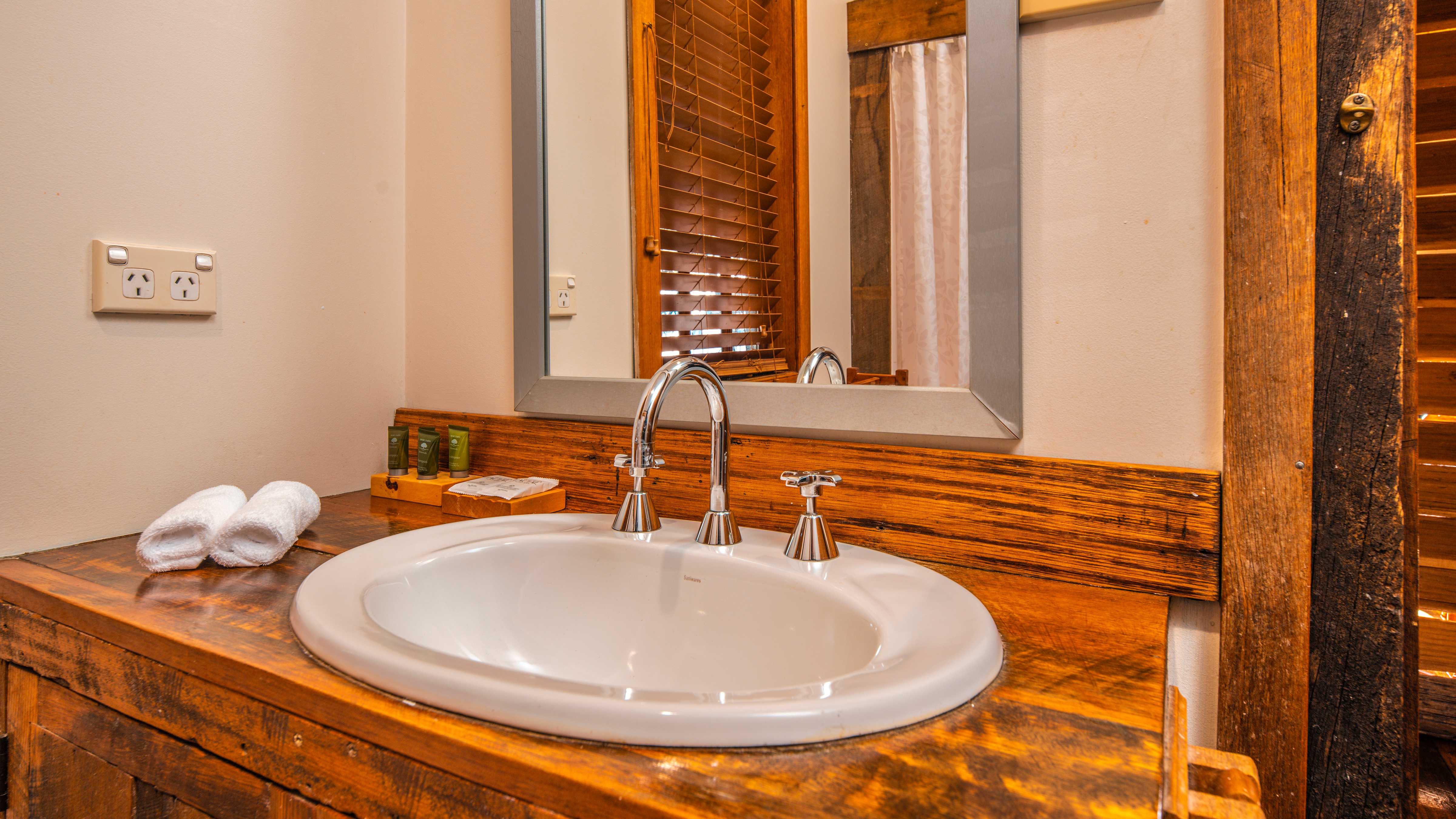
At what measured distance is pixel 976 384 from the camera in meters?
0.85

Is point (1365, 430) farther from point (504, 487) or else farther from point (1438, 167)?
point (1438, 167)

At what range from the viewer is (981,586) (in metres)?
0.79

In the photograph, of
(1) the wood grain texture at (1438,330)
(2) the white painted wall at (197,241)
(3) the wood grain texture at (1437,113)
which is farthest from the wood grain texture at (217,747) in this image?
(3) the wood grain texture at (1437,113)

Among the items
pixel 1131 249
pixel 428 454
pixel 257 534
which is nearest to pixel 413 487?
pixel 428 454

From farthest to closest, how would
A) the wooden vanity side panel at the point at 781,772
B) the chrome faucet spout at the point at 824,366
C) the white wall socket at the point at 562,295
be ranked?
the white wall socket at the point at 562,295
the chrome faucet spout at the point at 824,366
the wooden vanity side panel at the point at 781,772

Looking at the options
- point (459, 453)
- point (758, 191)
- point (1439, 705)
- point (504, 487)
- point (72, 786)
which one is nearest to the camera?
point (72, 786)

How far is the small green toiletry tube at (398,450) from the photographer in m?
1.23

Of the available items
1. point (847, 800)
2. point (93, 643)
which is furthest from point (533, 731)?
point (93, 643)

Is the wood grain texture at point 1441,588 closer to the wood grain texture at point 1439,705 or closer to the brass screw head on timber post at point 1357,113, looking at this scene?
the wood grain texture at point 1439,705

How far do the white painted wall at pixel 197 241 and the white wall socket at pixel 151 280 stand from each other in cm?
1

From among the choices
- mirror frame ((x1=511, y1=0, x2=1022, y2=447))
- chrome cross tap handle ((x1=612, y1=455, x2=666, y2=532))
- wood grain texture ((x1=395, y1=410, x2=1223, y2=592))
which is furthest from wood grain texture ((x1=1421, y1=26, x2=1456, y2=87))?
chrome cross tap handle ((x1=612, y1=455, x2=666, y2=532))

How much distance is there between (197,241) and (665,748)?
102 cm

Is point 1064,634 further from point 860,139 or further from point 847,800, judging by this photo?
point 860,139

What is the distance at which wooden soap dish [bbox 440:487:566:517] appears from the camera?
3.50 feet
